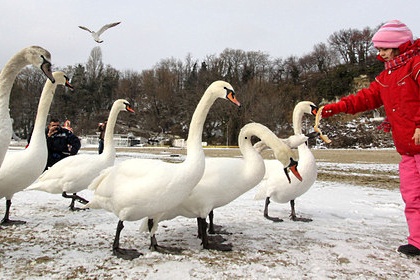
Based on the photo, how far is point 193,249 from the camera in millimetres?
3863

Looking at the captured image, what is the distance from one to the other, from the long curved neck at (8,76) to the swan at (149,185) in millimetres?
1239

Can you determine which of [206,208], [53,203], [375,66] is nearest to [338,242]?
[206,208]

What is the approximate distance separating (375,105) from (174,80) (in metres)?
69.6

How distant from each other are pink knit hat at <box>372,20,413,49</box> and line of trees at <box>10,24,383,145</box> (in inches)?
1777

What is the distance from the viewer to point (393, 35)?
393cm

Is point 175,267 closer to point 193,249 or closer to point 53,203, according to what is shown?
point 193,249

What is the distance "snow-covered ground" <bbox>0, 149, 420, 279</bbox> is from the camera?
3.11m

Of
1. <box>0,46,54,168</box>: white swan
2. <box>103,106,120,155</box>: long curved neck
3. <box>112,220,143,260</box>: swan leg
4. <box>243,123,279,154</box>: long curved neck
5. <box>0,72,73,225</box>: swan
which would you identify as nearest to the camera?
<box>0,46,54,168</box>: white swan

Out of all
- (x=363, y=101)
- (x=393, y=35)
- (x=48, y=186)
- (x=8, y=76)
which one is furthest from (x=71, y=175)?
(x=393, y=35)

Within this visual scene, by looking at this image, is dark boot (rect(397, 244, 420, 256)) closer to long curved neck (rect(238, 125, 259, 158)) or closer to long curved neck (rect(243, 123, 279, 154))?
long curved neck (rect(243, 123, 279, 154))

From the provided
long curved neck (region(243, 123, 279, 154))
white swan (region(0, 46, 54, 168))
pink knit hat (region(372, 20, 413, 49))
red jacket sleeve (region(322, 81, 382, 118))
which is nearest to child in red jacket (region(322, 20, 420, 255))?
pink knit hat (region(372, 20, 413, 49))

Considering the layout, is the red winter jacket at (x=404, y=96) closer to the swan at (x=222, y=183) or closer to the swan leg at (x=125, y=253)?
the swan at (x=222, y=183)

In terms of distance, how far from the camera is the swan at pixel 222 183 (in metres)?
3.95

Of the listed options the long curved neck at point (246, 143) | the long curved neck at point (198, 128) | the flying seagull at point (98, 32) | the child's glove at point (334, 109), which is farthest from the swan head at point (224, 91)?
the flying seagull at point (98, 32)
